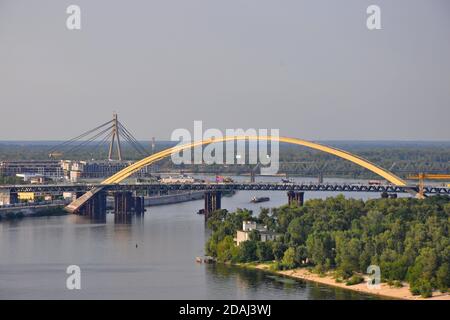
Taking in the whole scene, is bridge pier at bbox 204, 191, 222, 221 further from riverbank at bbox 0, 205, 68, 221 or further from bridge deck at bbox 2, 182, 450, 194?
riverbank at bbox 0, 205, 68, 221

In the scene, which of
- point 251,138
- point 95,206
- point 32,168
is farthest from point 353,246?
point 32,168

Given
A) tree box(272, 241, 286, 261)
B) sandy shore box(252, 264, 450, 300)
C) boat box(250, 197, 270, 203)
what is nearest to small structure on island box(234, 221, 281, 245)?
tree box(272, 241, 286, 261)

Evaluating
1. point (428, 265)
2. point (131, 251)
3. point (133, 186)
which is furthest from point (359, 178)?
point (428, 265)

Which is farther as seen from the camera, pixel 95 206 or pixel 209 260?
pixel 95 206

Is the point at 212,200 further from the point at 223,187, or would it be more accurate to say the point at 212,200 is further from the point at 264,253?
the point at 264,253

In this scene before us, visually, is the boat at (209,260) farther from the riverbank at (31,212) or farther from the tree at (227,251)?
the riverbank at (31,212)
